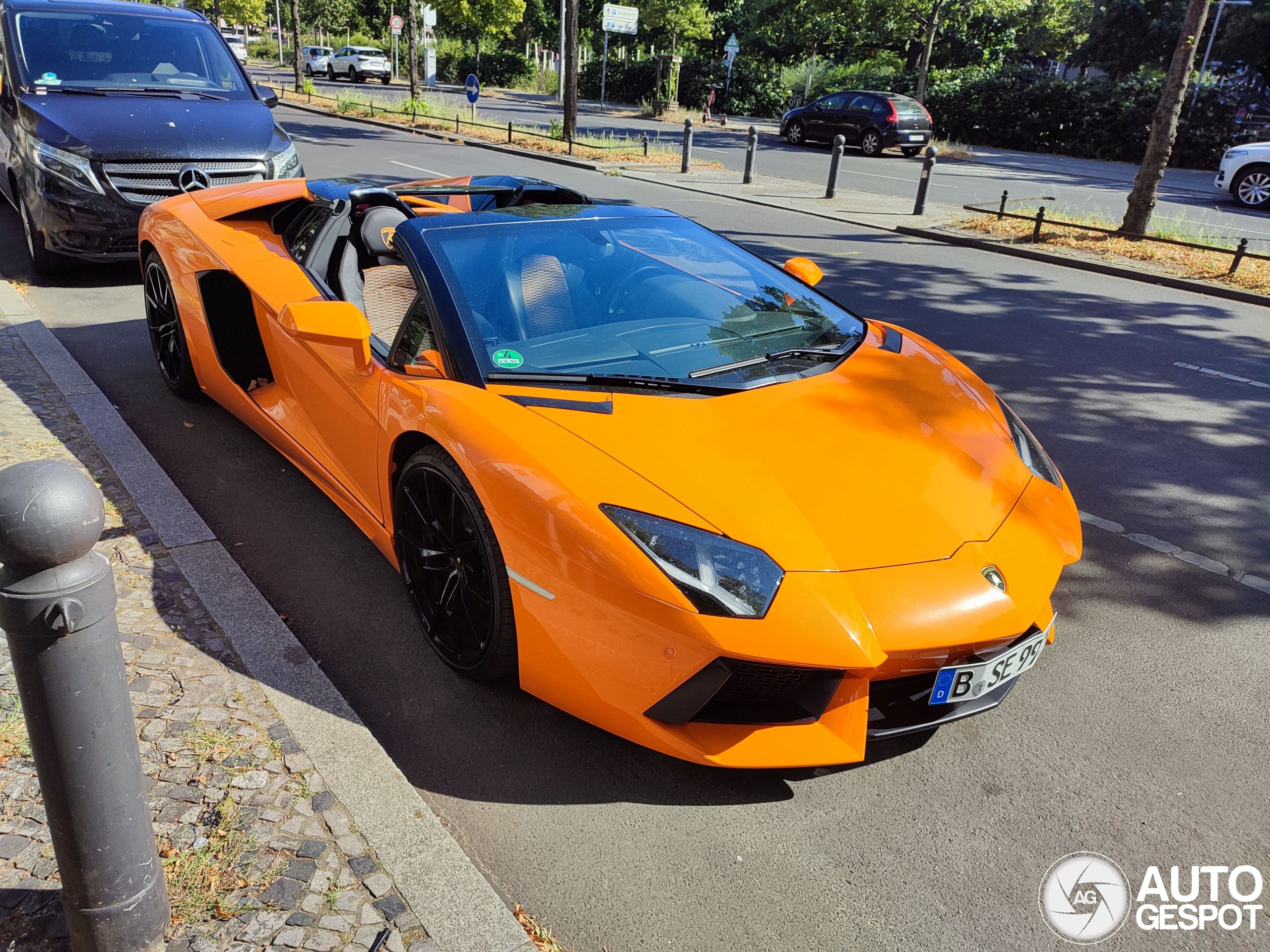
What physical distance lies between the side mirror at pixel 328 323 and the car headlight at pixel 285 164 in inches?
203

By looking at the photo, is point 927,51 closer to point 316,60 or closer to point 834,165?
point 834,165

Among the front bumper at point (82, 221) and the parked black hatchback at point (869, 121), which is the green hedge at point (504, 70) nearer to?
the parked black hatchback at point (869, 121)

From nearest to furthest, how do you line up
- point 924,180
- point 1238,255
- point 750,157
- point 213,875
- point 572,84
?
1. point 213,875
2. point 1238,255
3. point 924,180
4. point 750,157
5. point 572,84

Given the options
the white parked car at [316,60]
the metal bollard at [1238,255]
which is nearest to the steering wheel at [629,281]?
the metal bollard at [1238,255]

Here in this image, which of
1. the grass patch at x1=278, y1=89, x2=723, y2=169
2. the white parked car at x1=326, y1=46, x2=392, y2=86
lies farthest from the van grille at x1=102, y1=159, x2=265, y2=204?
the white parked car at x1=326, y1=46, x2=392, y2=86

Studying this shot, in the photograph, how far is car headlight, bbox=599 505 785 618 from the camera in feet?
7.44

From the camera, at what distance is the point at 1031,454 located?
3.26 meters

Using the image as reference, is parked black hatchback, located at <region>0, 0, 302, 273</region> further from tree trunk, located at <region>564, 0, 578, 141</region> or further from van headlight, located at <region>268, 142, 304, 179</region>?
tree trunk, located at <region>564, 0, 578, 141</region>

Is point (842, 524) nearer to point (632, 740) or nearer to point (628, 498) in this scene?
point (628, 498)

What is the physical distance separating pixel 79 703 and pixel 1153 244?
12679mm

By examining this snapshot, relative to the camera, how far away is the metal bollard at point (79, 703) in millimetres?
1558

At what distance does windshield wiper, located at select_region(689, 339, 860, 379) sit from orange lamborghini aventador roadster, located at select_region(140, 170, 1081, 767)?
13mm

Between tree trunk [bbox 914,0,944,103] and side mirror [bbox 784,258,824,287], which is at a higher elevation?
tree trunk [bbox 914,0,944,103]

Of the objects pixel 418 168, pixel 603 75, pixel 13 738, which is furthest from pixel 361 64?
pixel 13 738
